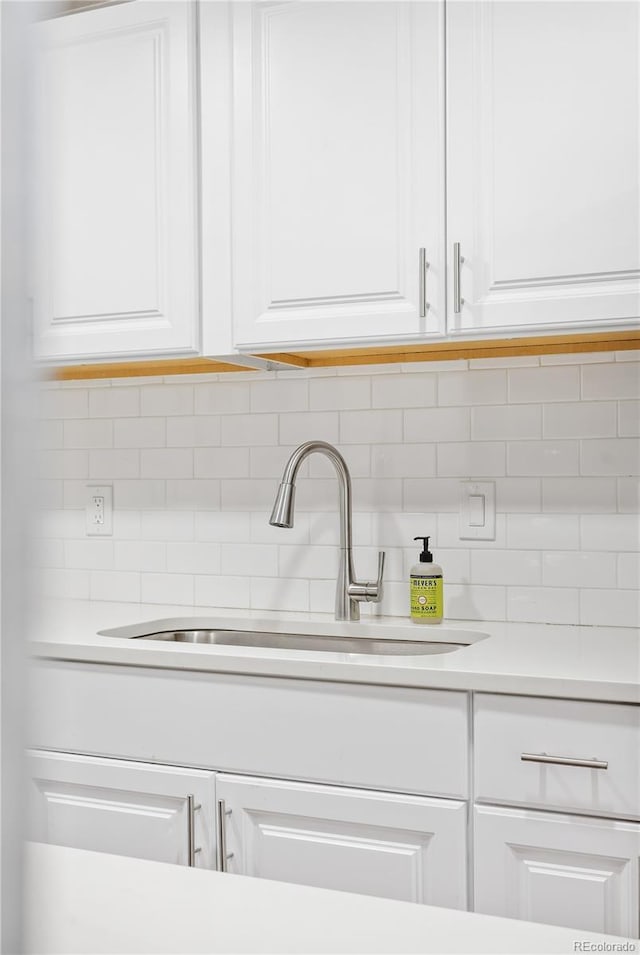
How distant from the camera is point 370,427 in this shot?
2074 mm

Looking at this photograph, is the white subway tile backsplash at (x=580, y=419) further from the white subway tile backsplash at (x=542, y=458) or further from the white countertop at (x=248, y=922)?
the white countertop at (x=248, y=922)

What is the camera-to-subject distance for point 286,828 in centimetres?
155

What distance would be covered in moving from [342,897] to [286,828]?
98cm

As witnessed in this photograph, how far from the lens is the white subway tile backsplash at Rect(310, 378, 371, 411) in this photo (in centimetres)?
208

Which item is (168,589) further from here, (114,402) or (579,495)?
(579,495)

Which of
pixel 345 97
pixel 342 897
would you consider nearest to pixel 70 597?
pixel 345 97

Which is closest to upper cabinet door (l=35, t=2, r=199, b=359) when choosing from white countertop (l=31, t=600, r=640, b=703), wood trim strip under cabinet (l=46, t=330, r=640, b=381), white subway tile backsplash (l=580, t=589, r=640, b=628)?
wood trim strip under cabinet (l=46, t=330, r=640, b=381)

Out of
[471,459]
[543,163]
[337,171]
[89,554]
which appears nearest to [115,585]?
[89,554]

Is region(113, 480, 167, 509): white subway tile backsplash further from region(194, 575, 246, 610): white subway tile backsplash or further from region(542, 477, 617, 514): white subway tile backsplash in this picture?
region(542, 477, 617, 514): white subway tile backsplash

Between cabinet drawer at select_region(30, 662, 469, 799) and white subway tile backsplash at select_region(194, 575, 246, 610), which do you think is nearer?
cabinet drawer at select_region(30, 662, 469, 799)

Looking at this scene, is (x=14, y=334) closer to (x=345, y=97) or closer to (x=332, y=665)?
(x=332, y=665)

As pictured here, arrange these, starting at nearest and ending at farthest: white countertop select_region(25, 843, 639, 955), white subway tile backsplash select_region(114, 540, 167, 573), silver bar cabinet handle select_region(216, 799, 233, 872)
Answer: white countertop select_region(25, 843, 639, 955) → silver bar cabinet handle select_region(216, 799, 233, 872) → white subway tile backsplash select_region(114, 540, 167, 573)

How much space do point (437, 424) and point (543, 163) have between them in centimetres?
61

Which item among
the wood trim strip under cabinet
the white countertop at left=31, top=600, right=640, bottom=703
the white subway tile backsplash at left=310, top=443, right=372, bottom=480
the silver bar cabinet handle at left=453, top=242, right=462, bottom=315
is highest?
the silver bar cabinet handle at left=453, top=242, right=462, bottom=315
